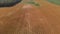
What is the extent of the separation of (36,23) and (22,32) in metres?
0.09

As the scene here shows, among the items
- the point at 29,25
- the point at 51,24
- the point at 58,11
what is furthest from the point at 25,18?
the point at 58,11

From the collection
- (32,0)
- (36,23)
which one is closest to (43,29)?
(36,23)

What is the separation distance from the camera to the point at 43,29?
0.58 meters

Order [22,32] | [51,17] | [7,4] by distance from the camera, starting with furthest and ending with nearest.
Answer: [7,4]
[51,17]
[22,32]

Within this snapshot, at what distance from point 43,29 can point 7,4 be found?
1.14 feet

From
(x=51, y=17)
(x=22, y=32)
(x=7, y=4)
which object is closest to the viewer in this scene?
(x=22, y=32)

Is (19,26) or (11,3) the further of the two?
(11,3)

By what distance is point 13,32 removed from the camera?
1.84 ft

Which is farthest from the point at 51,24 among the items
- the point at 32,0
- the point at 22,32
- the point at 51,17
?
the point at 32,0

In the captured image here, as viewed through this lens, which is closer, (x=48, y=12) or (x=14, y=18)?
(x=14, y=18)

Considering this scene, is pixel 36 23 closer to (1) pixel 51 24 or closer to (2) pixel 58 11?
(1) pixel 51 24

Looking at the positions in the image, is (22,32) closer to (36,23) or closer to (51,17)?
(36,23)

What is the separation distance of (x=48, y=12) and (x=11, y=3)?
27cm

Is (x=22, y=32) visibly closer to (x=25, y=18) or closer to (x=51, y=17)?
(x=25, y=18)
